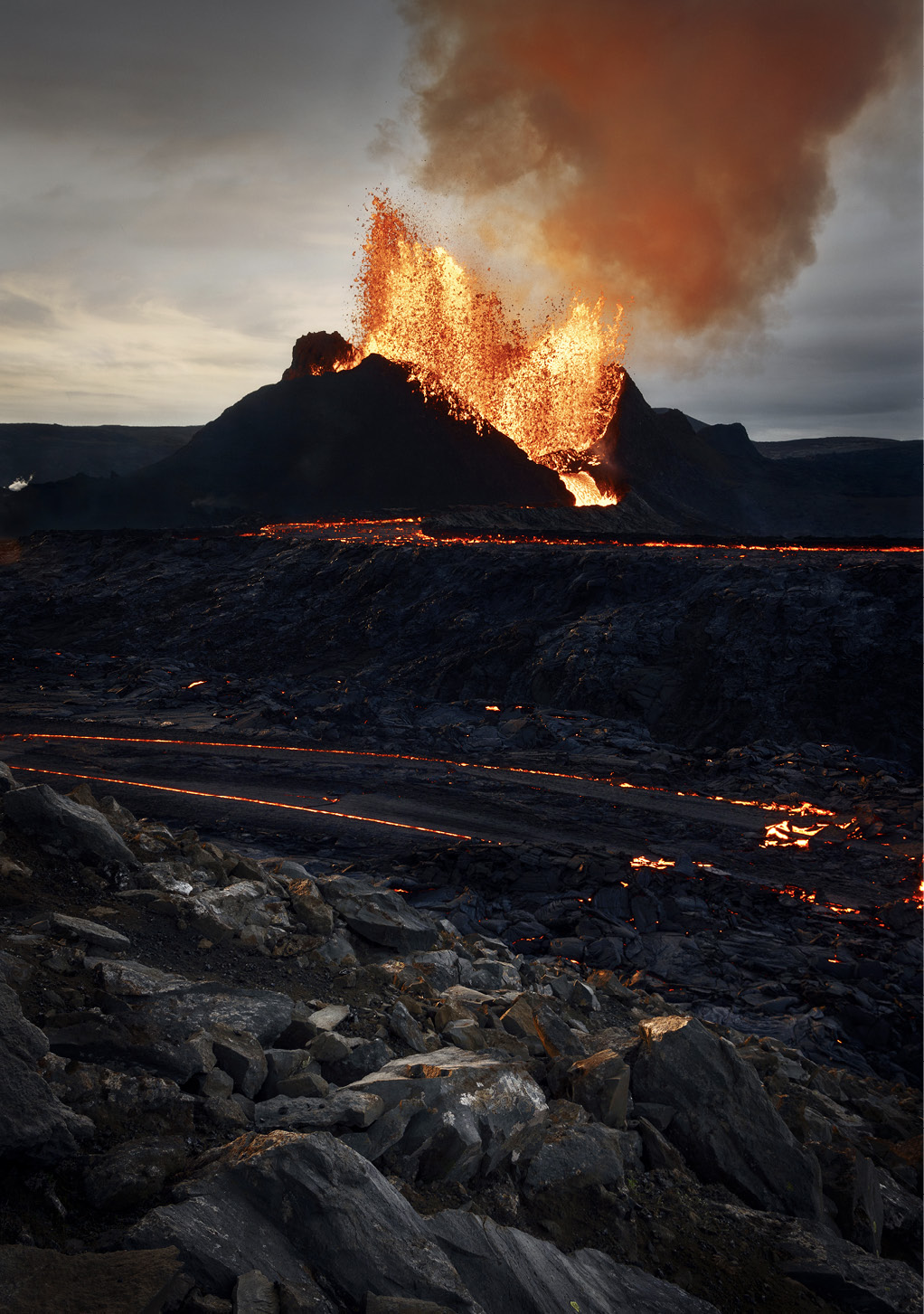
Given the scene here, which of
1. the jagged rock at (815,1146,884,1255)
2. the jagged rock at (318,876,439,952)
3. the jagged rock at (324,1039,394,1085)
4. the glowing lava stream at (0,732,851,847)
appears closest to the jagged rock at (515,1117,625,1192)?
the jagged rock at (324,1039,394,1085)

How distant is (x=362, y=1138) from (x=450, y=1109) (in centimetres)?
60

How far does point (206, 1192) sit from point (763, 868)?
12240 mm

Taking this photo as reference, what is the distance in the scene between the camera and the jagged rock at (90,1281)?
9.85 ft

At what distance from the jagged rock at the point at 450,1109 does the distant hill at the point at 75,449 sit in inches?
4604

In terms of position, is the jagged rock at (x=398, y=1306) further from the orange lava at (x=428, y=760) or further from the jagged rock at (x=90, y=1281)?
the orange lava at (x=428, y=760)

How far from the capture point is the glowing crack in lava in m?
54.8

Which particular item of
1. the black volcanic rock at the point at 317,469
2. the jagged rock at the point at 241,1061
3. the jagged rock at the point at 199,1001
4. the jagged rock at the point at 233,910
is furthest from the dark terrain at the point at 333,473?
the jagged rock at the point at 241,1061

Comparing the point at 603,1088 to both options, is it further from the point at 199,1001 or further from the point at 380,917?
the point at 380,917

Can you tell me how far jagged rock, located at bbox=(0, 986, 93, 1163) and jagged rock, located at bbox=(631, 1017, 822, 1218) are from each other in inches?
151

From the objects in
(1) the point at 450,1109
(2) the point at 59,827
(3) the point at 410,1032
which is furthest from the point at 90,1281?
(2) the point at 59,827

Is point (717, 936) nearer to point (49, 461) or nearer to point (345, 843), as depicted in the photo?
point (345, 843)

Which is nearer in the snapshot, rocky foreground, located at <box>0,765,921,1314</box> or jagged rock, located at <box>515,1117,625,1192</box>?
rocky foreground, located at <box>0,765,921,1314</box>

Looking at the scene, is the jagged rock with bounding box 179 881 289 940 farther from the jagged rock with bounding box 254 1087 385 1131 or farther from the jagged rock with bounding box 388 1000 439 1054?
the jagged rock with bounding box 254 1087 385 1131

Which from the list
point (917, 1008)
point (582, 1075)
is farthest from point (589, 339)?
point (582, 1075)
